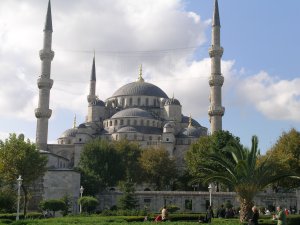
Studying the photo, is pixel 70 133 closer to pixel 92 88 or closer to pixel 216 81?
pixel 92 88

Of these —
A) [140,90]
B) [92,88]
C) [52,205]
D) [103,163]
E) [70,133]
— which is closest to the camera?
[52,205]

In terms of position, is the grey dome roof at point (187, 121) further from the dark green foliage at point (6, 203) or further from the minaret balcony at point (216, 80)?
the dark green foliage at point (6, 203)

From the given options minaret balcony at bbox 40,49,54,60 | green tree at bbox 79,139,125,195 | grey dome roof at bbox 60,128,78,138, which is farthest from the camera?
grey dome roof at bbox 60,128,78,138

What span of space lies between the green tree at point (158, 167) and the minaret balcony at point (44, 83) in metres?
13.0

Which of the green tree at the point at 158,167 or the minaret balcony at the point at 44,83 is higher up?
the minaret balcony at the point at 44,83

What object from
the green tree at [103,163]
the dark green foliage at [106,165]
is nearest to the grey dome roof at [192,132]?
the dark green foliage at [106,165]

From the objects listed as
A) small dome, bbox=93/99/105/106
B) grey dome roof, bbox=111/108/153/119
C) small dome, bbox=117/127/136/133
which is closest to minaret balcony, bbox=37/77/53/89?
small dome, bbox=117/127/136/133

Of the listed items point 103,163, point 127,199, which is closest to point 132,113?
point 103,163

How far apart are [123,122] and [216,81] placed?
20.3 m

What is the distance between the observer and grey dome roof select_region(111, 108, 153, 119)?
72.4m

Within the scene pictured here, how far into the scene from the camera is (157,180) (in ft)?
186

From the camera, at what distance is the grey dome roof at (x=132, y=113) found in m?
72.4

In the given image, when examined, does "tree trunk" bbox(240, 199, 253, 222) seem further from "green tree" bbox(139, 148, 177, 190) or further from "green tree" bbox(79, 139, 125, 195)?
"green tree" bbox(139, 148, 177, 190)

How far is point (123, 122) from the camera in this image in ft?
236
